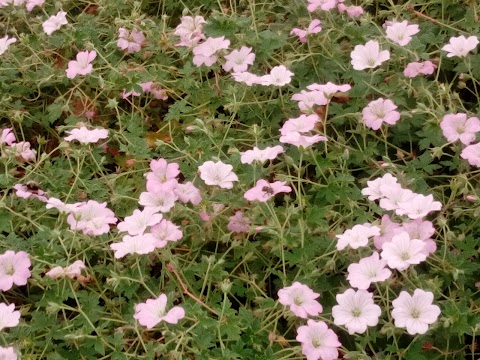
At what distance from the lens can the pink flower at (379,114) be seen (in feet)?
6.34

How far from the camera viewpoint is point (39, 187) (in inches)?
79.3

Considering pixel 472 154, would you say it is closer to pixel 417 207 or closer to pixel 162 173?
pixel 417 207

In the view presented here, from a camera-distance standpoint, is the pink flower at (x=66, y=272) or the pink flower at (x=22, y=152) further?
the pink flower at (x=22, y=152)

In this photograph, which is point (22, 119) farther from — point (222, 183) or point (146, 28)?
point (222, 183)

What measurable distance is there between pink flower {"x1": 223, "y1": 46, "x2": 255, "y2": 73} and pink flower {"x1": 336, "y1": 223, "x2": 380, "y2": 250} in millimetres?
755

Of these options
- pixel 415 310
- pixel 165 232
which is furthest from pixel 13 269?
pixel 415 310

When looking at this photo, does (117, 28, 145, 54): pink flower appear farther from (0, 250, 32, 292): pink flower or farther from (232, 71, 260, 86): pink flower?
(0, 250, 32, 292): pink flower

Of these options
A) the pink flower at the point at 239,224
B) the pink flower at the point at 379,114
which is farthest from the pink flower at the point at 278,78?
the pink flower at the point at 239,224

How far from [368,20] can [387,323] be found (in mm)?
1053

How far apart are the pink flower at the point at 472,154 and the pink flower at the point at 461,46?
0.35 m

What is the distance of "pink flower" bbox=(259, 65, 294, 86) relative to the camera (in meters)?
2.02

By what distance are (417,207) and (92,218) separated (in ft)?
2.57

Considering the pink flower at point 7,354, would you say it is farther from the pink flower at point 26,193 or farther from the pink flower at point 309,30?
the pink flower at point 309,30

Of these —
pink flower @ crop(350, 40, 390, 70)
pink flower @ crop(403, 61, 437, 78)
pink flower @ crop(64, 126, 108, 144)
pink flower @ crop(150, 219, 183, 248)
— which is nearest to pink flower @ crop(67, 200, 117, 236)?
pink flower @ crop(150, 219, 183, 248)
